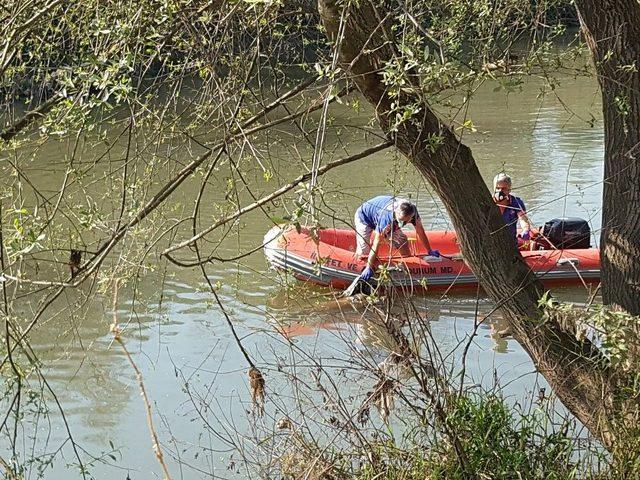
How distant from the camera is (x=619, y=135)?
3629mm

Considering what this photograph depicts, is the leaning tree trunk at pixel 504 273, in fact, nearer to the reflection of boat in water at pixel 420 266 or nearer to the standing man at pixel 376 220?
the standing man at pixel 376 220

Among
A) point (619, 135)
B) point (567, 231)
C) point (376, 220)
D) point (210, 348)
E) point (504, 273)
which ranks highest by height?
point (619, 135)

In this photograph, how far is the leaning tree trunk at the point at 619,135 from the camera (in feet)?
11.4

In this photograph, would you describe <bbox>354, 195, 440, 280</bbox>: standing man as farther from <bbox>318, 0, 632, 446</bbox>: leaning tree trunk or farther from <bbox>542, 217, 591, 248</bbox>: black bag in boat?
<bbox>318, 0, 632, 446</bbox>: leaning tree trunk

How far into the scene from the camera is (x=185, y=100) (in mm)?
4145

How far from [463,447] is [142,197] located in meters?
1.48

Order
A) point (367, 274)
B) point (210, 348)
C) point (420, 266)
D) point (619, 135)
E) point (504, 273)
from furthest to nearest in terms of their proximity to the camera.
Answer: point (420, 266) → point (367, 274) → point (210, 348) → point (504, 273) → point (619, 135)

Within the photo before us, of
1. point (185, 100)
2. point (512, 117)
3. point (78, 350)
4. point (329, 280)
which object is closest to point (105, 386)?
point (78, 350)

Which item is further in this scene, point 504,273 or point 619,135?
point 504,273

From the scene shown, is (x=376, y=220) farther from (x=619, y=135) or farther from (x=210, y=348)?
(x=619, y=135)

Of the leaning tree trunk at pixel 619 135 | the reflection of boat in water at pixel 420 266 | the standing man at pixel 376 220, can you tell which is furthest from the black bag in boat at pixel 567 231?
the leaning tree trunk at pixel 619 135

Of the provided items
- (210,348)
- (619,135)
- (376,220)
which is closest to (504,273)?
(619,135)

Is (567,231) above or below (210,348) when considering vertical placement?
above

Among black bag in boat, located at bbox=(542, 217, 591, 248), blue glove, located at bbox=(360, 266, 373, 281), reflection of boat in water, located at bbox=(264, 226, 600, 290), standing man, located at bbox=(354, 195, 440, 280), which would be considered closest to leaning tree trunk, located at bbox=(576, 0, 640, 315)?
standing man, located at bbox=(354, 195, 440, 280)
